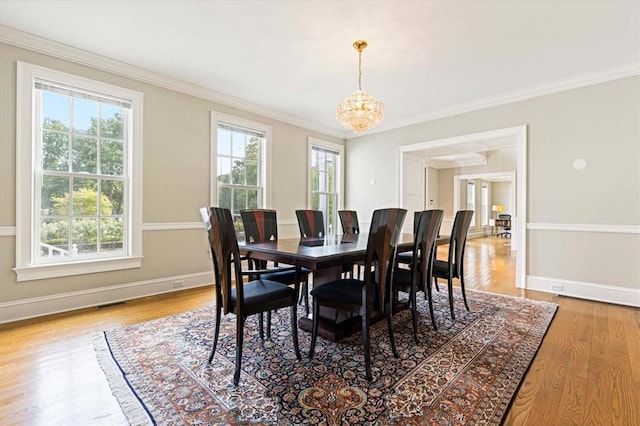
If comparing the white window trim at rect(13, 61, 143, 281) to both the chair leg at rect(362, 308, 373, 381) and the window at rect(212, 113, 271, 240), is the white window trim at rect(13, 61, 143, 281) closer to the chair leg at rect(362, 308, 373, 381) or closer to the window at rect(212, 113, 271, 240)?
the window at rect(212, 113, 271, 240)

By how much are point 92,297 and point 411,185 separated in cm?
515

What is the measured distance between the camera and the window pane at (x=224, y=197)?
444 cm

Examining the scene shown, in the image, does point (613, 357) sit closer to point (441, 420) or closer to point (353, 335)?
point (441, 420)

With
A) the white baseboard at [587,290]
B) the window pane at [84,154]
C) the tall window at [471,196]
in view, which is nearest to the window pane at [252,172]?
the window pane at [84,154]

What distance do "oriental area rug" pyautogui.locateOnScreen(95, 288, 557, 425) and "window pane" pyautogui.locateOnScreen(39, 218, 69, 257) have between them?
4.16 feet

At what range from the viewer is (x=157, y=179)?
12.4ft

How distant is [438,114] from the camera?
16.3ft

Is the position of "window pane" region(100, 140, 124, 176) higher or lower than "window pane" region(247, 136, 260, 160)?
lower

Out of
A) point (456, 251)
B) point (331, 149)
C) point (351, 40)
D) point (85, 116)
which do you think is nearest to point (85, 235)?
point (85, 116)

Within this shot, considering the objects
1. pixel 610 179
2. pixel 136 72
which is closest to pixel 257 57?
pixel 136 72

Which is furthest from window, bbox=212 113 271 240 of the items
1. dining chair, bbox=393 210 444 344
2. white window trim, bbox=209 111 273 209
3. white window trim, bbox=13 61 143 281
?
dining chair, bbox=393 210 444 344

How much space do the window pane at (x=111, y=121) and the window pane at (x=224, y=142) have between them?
4.09 feet

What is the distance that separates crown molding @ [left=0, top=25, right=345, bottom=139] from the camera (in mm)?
2834

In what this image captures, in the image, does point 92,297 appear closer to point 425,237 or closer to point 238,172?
point 238,172
